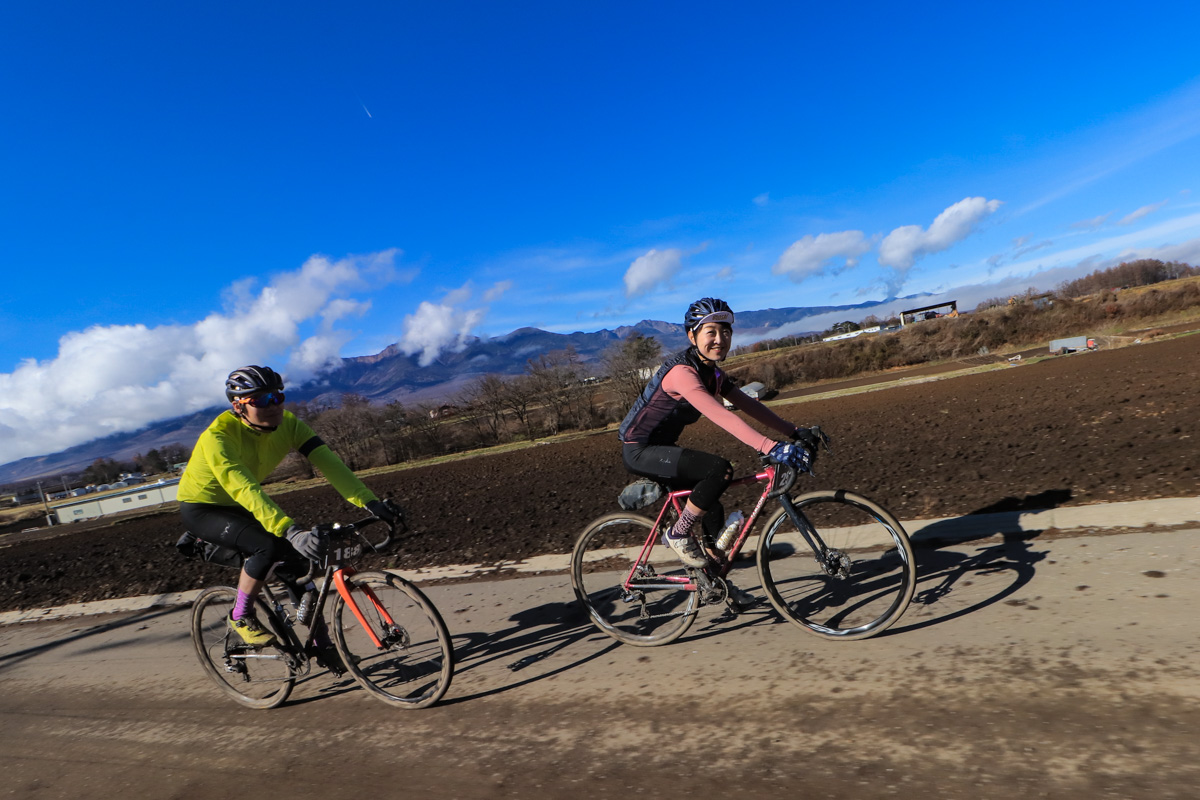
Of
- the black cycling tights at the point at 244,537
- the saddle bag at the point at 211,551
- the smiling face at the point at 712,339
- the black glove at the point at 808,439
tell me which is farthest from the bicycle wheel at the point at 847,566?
the saddle bag at the point at 211,551

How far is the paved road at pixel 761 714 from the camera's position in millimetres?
2473

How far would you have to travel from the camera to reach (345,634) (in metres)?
4.02

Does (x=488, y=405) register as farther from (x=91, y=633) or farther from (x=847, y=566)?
(x=847, y=566)

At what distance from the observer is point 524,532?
8656mm

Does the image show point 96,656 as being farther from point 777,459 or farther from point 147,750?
point 777,459

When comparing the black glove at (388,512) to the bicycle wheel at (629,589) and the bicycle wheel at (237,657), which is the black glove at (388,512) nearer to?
the bicycle wheel at (237,657)

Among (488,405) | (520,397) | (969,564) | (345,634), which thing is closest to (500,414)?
(488,405)

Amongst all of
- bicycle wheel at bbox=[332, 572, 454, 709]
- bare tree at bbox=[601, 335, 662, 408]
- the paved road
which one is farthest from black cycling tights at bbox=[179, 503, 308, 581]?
bare tree at bbox=[601, 335, 662, 408]

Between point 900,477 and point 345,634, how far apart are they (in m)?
6.99

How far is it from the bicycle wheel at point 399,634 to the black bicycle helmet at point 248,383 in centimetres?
128

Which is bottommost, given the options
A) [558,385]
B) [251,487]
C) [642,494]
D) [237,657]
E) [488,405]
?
[237,657]

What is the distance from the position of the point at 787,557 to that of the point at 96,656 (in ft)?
20.5

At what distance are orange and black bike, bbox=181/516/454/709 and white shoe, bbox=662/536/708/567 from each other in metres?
1.48

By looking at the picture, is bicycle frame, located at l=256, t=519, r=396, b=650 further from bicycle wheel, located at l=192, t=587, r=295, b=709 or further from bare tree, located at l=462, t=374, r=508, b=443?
bare tree, located at l=462, t=374, r=508, b=443
